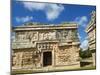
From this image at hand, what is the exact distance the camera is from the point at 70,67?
2.71 meters

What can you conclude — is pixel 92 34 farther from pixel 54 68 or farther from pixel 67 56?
pixel 54 68

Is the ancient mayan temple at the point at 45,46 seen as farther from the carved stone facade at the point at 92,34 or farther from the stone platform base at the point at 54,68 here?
the carved stone facade at the point at 92,34

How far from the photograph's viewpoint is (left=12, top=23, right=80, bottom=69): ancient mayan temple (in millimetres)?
2525

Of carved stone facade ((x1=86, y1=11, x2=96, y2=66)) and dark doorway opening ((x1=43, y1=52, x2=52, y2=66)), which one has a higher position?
carved stone facade ((x1=86, y1=11, x2=96, y2=66))

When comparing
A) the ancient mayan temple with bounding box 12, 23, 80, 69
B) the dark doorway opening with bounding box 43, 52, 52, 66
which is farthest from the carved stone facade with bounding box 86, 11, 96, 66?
the dark doorway opening with bounding box 43, 52, 52, 66

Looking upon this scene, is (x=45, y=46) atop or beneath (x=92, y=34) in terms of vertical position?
beneath

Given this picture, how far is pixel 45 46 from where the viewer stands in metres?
2.63

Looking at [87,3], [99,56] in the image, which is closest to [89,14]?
[87,3]

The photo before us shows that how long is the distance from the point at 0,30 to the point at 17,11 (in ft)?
0.90

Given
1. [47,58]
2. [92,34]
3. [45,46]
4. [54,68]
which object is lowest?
[54,68]

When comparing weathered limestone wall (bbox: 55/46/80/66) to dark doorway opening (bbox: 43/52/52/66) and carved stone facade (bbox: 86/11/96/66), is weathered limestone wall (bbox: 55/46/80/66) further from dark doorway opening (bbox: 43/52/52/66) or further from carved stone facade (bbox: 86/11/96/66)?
carved stone facade (bbox: 86/11/96/66)

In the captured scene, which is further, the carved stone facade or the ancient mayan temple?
the carved stone facade

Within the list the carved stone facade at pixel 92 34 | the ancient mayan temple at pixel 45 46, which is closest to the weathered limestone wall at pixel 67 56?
the ancient mayan temple at pixel 45 46

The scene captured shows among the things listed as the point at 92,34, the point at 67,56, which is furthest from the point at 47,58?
the point at 92,34
